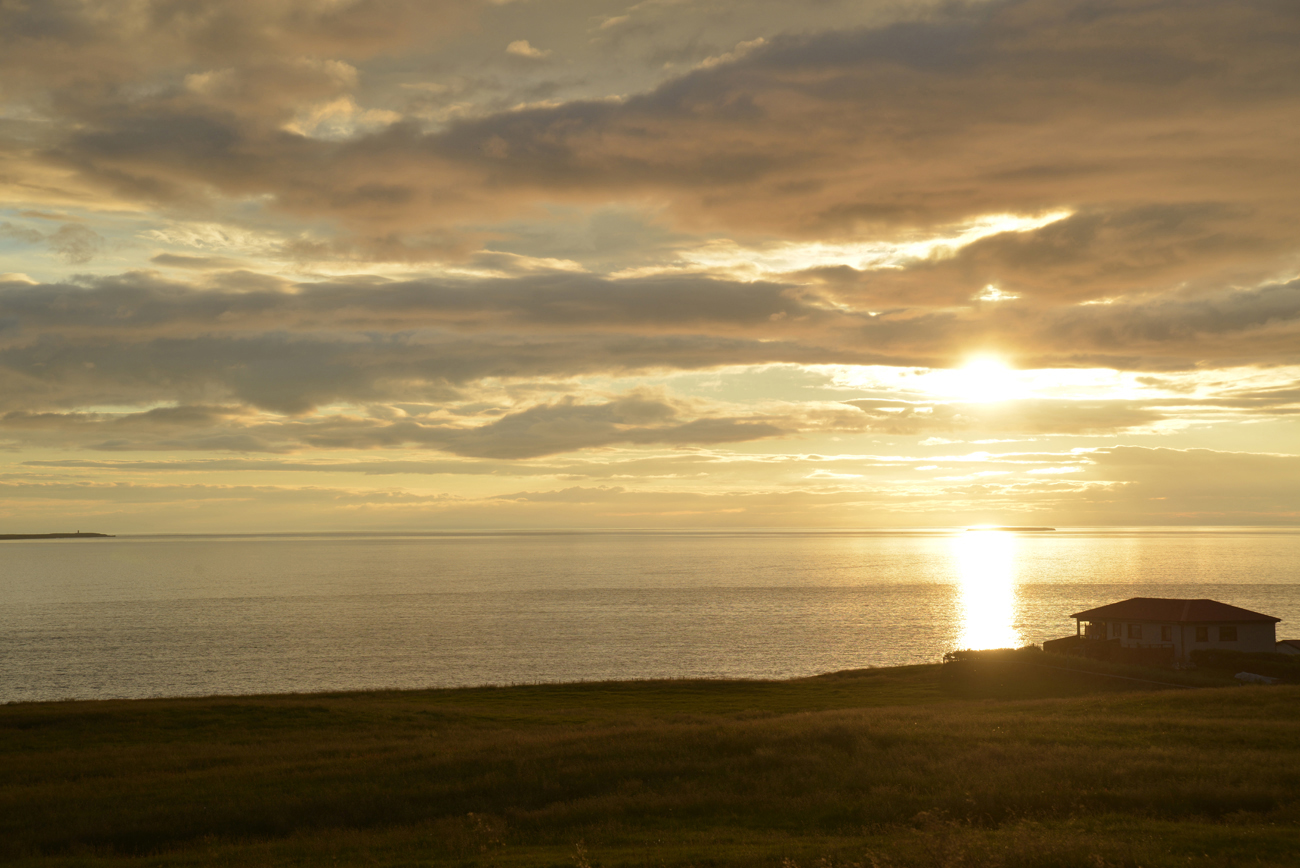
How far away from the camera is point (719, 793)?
79.3ft

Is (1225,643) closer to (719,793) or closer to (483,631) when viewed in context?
(719,793)

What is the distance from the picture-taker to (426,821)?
917 inches

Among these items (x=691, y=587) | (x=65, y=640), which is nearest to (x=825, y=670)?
(x=65, y=640)

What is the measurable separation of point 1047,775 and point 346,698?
48154mm

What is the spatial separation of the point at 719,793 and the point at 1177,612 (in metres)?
59.4

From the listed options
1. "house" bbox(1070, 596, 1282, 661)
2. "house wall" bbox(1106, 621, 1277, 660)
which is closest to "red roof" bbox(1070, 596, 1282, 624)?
"house" bbox(1070, 596, 1282, 661)

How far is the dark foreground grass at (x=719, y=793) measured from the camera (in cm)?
1882

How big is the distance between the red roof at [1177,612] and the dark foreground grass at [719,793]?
2899 centimetres

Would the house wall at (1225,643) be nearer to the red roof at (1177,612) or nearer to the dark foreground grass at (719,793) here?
the red roof at (1177,612)

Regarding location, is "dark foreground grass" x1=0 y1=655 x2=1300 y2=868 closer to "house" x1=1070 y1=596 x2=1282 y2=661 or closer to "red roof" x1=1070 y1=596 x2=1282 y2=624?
"house" x1=1070 y1=596 x2=1282 y2=661

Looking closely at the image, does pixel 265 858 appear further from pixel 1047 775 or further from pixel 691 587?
pixel 691 587

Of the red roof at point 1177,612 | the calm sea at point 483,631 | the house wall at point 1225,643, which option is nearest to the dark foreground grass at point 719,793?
the house wall at point 1225,643

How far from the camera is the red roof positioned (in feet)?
221

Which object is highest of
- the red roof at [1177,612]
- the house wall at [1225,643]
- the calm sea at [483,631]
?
the red roof at [1177,612]
